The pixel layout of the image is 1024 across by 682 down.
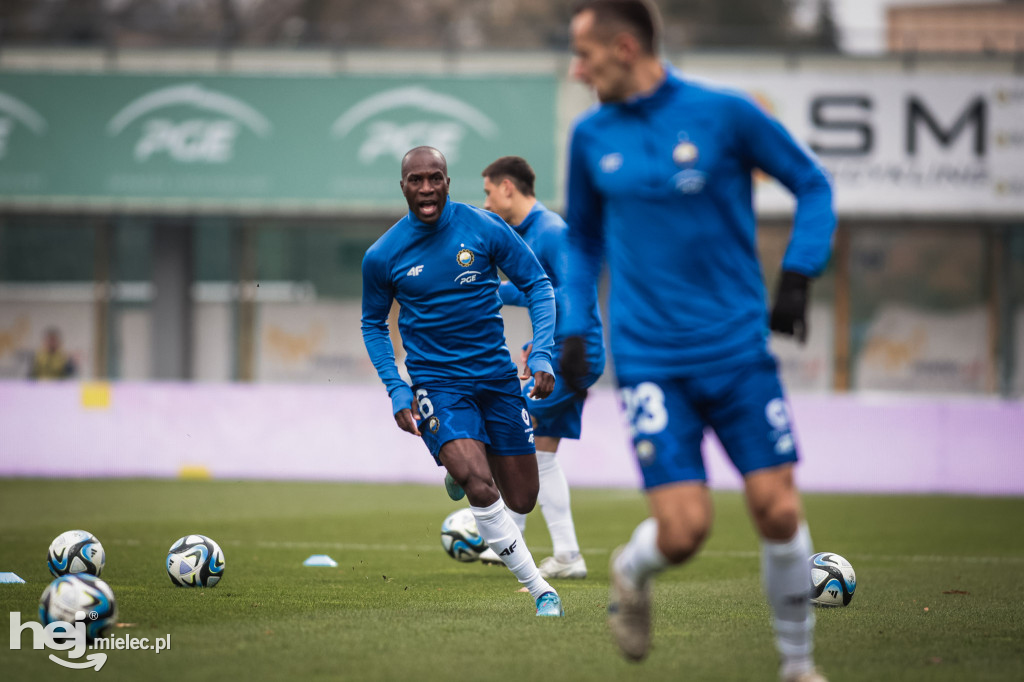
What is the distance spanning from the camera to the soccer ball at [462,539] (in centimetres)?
895

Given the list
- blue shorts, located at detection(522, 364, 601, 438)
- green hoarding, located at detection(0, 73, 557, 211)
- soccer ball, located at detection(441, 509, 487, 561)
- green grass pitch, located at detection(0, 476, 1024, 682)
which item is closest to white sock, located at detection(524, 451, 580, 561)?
blue shorts, located at detection(522, 364, 601, 438)

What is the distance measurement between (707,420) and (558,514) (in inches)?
156

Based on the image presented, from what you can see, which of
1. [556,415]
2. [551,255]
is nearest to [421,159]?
[551,255]

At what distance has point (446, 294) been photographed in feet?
22.4

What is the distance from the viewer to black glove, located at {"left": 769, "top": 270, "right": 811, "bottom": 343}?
4426 millimetres

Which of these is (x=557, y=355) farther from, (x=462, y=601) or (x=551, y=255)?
(x=462, y=601)

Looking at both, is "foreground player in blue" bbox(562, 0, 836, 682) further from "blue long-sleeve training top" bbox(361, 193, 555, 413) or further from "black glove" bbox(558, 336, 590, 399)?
"blue long-sleeve training top" bbox(361, 193, 555, 413)

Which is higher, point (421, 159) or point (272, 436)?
point (421, 159)

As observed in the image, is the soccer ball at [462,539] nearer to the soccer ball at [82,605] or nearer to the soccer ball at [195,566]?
the soccer ball at [195,566]

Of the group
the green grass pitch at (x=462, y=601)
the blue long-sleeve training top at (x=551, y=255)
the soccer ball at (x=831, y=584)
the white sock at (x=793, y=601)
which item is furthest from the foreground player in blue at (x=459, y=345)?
the white sock at (x=793, y=601)

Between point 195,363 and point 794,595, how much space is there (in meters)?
19.1

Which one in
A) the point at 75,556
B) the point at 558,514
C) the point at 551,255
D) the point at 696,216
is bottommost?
the point at 75,556

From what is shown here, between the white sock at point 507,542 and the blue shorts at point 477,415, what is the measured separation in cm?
37

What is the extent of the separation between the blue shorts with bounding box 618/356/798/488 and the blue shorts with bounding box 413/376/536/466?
6.71 feet
